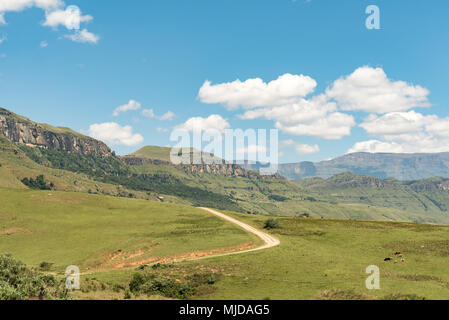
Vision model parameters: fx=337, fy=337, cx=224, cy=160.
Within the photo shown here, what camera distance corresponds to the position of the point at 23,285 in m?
37.1

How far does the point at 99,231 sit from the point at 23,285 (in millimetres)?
64040

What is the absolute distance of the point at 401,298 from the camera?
121 feet

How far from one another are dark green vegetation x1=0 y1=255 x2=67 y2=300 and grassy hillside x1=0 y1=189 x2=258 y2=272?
100 ft

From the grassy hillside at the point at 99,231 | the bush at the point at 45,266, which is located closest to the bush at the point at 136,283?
the grassy hillside at the point at 99,231

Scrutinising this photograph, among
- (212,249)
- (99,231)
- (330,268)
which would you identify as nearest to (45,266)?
(99,231)

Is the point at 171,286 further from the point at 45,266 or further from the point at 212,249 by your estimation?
the point at 45,266

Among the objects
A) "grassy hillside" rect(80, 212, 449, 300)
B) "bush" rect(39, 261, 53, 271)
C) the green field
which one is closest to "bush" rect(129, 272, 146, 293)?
the green field

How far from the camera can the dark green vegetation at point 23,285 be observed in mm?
32750

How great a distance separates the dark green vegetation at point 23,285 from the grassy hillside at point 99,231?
30627 mm

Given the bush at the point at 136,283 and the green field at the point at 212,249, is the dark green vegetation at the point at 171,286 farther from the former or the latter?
the green field at the point at 212,249

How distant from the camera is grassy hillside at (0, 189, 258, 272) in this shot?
77875 millimetres
